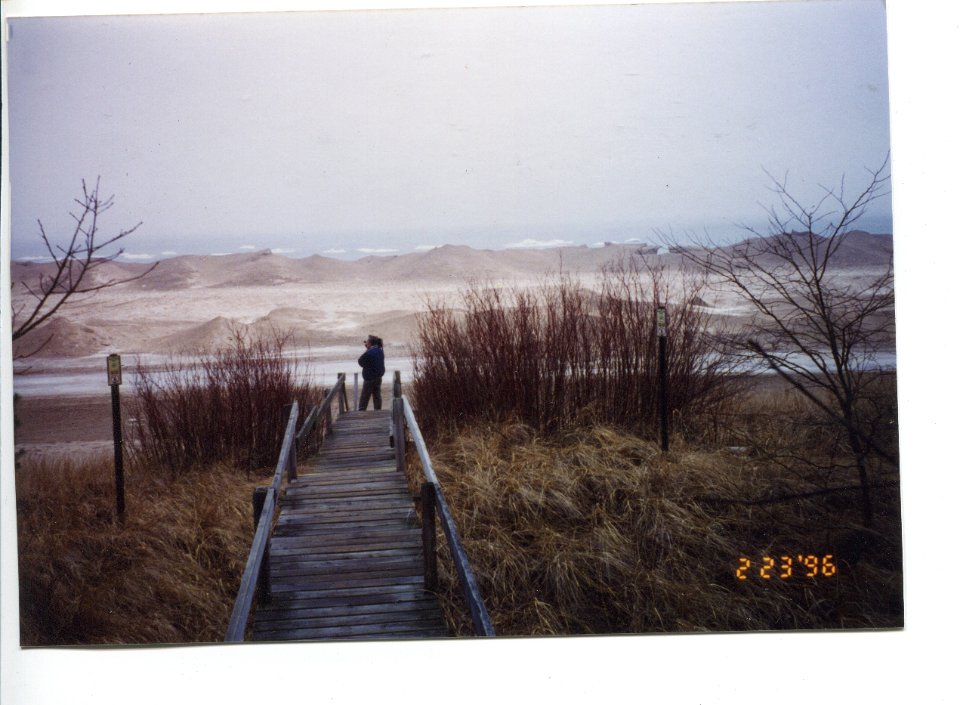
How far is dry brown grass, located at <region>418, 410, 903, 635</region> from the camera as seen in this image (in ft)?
12.5

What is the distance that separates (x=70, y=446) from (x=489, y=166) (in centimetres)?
290

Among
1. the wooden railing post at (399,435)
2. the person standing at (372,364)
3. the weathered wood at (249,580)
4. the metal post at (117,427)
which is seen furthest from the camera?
the wooden railing post at (399,435)

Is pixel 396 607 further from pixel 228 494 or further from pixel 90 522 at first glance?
pixel 90 522

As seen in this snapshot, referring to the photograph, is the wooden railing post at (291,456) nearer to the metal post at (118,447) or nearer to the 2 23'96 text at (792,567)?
the metal post at (118,447)

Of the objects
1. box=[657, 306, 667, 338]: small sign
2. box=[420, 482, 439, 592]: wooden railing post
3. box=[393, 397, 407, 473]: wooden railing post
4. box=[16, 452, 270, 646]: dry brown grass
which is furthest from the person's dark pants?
box=[657, 306, 667, 338]: small sign

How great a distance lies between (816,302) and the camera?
4035 mm

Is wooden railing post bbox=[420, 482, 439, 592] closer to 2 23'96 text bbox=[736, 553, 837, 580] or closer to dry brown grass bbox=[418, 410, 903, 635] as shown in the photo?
dry brown grass bbox=[418, 410, 903, 635]

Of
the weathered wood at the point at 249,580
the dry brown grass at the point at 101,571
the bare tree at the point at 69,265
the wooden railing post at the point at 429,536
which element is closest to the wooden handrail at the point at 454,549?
the wooden railing post at the point at 429,536

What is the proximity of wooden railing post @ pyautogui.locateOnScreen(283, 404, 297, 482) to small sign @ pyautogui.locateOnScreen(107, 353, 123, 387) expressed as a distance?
940 mm

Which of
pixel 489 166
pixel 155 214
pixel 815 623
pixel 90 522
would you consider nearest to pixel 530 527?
pixel 815 623

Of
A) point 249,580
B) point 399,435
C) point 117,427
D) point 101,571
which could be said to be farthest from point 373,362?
point 101,571

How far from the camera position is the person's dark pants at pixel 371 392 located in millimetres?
4278

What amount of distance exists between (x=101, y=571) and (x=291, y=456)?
1.21 m

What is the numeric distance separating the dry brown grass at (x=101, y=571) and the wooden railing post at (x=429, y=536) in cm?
110
